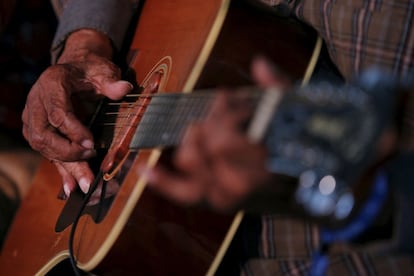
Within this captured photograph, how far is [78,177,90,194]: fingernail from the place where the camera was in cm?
89

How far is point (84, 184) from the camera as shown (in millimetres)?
900

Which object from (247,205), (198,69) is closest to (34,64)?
(198,69)

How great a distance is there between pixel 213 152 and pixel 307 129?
0.28 feet

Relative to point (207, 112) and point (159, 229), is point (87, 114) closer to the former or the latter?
point (159, 229)

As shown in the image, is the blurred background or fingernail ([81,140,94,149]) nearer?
fingernail ([81,140,94,149])

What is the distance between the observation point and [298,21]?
0.83 meters

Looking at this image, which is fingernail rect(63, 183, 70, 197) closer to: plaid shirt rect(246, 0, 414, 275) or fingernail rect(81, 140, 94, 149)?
fingernail rect(81, 140, 94, 149)

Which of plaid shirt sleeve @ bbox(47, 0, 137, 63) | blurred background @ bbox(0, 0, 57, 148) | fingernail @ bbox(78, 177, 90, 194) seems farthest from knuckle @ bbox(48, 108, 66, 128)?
blurred background @ bbox(0, 0, 57, 148)

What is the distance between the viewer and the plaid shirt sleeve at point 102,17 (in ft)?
3.58

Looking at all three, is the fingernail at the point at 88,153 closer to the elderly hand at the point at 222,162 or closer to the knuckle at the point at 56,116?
the knuckle at the point at 56,116

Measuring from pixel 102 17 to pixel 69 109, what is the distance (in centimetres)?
26

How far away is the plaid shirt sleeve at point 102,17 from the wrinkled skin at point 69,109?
72 mm

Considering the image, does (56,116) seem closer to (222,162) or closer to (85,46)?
(85,46)

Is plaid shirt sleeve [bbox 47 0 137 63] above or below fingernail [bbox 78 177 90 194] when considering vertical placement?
above
